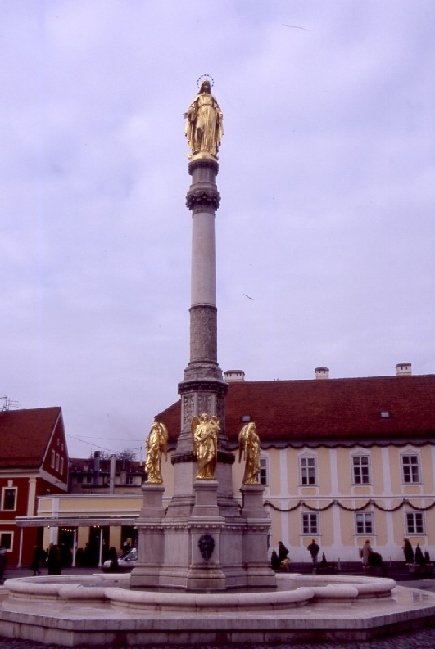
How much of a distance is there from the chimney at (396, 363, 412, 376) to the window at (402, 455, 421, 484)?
7.78 m

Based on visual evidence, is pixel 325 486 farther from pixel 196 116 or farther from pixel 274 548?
pixel 196 116

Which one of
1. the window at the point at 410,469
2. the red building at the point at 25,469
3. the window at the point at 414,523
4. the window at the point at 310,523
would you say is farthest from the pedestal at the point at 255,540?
the red building at the point at 25,469

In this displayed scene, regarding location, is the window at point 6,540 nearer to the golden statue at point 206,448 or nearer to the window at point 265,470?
the window at point 265,470

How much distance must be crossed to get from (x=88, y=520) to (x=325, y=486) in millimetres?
12537

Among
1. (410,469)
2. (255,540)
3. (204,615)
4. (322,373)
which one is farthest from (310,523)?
(204,615)

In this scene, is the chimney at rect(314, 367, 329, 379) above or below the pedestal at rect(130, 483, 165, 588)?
above

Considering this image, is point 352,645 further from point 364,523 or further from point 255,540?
point 364,523

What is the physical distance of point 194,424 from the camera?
664 inches

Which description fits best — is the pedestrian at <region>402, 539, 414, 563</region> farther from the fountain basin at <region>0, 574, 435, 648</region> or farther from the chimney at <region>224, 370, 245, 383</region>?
the fountain basin at <region>0, 574, 435, 648</region>

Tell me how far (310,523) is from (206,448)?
2388 cm

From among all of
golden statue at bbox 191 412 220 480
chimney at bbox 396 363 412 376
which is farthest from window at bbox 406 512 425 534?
golden statue at bbox 191 412 220 480

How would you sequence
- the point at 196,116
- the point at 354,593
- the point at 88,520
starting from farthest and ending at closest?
the point at 88,520
the point at 196,116
the point at 354,593

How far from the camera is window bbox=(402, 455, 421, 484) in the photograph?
124ft

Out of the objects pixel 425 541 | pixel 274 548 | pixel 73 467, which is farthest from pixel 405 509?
pixel 73 467
